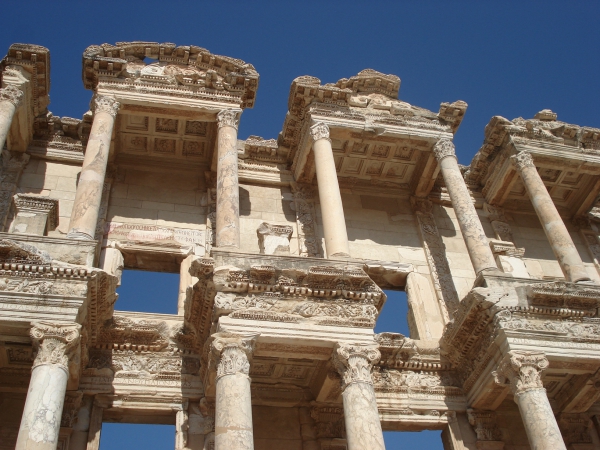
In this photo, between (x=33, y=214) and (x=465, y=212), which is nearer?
(x=33, y=214)

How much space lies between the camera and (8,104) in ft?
50.3

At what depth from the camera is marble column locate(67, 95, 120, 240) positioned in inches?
522

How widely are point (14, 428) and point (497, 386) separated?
941 cm

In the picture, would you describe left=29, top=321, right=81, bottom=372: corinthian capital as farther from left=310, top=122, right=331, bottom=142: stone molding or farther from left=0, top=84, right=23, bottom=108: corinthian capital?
left=310, top=122, right=331, bottom=142: stone molding

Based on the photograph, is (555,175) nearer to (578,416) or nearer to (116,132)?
(578,416)

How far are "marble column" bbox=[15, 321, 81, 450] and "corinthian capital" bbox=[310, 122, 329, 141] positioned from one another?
7.92 m

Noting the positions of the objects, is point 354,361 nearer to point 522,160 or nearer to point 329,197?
point 329,197

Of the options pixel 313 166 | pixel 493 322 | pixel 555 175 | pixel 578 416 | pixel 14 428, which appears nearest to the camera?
pixel 14 428

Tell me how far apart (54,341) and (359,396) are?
5177 mm

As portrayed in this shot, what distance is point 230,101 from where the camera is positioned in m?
17.0

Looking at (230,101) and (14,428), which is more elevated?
(230,101)

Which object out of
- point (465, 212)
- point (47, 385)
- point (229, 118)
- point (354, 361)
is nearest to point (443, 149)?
point (465, 212)

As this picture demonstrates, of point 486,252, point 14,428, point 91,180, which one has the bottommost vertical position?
point 14,428

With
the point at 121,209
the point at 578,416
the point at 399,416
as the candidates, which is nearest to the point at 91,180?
the point at 121,209
